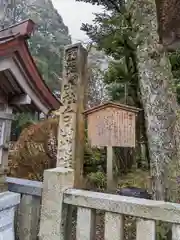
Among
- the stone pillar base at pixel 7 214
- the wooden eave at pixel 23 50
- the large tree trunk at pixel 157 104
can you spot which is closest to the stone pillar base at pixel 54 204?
the stone pillar base at pixel 7 214

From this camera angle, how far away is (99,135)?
5.49m

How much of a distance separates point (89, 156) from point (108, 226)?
5.32m

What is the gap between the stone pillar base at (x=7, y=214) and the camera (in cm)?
212

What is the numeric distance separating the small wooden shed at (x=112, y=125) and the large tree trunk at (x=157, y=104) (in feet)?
7.31

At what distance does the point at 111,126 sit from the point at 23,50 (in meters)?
3.43

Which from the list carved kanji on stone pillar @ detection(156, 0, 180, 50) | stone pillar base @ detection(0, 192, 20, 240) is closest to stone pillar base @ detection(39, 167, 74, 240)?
stone pillar base @ detection(0, 192, 20, 240)

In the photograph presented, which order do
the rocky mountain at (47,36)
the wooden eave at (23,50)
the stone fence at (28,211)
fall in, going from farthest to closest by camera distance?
the rocky mountain at (47,36)
the stone fence at (28,211)
the wooden eave at (23,50)

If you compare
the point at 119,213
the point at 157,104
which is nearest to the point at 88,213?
the point at 119,213

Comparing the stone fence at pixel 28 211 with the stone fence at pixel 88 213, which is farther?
the stone fence at pixel 28 211

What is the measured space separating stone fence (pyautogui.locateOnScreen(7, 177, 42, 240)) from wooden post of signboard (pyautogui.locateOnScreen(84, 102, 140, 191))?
283 centimetres

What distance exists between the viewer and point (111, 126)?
5422 mm

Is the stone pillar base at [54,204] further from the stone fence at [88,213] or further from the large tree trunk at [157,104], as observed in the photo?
the large tree trunk at [157,104]

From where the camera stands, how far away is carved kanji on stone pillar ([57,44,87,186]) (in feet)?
14.9

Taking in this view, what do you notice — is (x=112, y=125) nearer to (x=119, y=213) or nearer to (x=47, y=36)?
(x=119, y=213)
